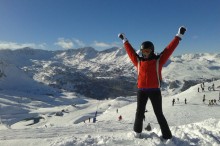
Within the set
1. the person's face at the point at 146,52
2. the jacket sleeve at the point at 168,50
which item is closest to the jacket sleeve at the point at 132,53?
the person's face at the point at 146,52

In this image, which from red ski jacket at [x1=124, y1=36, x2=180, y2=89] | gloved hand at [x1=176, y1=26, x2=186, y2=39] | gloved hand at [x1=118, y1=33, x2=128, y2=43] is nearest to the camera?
red ski jacket at [x1=124, y1=36, x2=180, y2=89]

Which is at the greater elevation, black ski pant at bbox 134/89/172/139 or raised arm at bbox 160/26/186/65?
raised arm at bbox 160/26/186/65

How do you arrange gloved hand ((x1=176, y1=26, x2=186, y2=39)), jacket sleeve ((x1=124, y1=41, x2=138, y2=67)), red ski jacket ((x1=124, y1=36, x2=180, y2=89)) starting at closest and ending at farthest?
red ski jacket ((x1=124, y1=36, x2=180, y2=89)), gloved hand ((x1=176, y1=26, x2=186, y2=39)), jacket sleeve ((x1=124, y1=41, x2=138, y2=67))

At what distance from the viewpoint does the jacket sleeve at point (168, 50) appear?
8203 millimetres

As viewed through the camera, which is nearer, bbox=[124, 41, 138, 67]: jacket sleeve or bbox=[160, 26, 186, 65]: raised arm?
bbox=[160, 26, 186, 65]: raised arm

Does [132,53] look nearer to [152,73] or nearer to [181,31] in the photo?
[152,73]

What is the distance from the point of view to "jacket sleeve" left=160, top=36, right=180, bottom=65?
8.20 metres

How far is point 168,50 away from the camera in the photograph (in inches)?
327

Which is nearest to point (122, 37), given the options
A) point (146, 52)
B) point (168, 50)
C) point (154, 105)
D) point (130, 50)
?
point (130, 50)

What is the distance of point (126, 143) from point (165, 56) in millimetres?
2658

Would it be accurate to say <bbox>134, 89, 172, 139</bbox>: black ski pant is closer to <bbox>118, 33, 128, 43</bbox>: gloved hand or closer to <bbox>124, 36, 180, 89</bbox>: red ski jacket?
<bbox>124, 36, 180, 89</bbox>: red ski jacket

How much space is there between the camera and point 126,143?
323 inches

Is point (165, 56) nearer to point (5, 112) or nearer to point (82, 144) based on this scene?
point (82, 144)

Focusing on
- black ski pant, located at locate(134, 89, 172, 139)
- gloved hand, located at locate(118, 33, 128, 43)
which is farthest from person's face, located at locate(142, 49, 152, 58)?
gloved hand, located at locate(118, 33, 128, 43)
